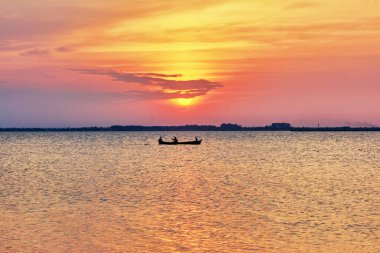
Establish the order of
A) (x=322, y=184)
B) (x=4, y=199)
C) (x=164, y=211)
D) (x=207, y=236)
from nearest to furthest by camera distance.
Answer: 1. (x=207, y=236)
2. (x=164, y=211)
3. (x=4, y=199)
4. (x=322, y=184)

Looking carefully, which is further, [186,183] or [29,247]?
[186,183]

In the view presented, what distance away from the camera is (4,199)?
151ft

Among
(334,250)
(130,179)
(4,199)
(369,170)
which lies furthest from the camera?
(369,170)

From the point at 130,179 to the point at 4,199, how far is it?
19918 millimetres

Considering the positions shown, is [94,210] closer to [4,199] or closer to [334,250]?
[4,199]

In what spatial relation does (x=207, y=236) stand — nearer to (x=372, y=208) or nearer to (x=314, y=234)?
(x=314, y=234)

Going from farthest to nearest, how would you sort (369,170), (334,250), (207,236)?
1. (369,170)
2. (207,236)
3. (334,250)

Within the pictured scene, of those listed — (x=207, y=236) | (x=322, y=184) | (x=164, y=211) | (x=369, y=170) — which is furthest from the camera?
(x=369, y=170)

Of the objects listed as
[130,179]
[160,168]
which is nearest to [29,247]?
[130,179]

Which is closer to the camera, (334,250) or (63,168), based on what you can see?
(334,250)

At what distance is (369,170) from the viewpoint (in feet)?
261

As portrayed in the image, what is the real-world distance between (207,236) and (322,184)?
30.8 metres

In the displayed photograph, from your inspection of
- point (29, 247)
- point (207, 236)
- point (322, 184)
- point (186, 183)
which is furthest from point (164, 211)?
point (322, 184)

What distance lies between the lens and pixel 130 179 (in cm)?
6444
